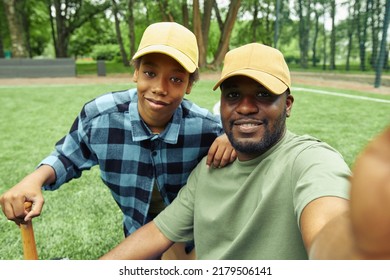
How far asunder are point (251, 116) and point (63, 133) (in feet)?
17.4

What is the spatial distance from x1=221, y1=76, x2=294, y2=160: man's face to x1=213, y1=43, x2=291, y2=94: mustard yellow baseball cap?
0.03 metres

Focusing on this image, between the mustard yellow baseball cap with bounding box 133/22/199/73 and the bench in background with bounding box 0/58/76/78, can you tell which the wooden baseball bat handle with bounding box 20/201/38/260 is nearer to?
the mustard yellow baseball cap with bounding box 133/22/199/73

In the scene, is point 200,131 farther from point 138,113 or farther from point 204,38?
point 204,38

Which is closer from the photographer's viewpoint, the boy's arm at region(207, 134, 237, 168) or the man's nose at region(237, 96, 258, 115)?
the man's nose at region(237, 96, 258, 115)

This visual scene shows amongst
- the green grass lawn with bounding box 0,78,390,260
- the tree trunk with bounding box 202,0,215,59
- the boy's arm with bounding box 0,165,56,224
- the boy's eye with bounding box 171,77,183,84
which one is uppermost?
the tree trunk with bounding box 202,0,215,59

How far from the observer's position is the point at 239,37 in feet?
110

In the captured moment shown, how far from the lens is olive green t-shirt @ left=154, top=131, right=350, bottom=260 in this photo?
1.15 meters

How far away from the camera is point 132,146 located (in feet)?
6.49

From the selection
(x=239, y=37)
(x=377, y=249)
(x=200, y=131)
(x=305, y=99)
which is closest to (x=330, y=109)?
(x=305, y=99)

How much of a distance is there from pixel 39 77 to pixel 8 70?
1276 millimetres

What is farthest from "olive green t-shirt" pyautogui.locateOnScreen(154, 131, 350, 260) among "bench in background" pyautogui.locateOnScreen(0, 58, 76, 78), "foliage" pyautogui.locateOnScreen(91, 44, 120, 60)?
"foliage" pyautogui.locateOnScreen(91, 44, 120, 60)

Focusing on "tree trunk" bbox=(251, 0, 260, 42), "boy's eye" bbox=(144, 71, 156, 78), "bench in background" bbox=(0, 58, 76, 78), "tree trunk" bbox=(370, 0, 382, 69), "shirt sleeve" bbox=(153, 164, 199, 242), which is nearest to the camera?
"shirt sleeve" bbox=(153, 164, 199, 242)

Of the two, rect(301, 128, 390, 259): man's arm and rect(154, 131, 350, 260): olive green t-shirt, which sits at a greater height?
rect(301, 128, 390, 259): man's arm

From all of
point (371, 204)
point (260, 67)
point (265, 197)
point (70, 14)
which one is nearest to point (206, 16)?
point (70, 14)
